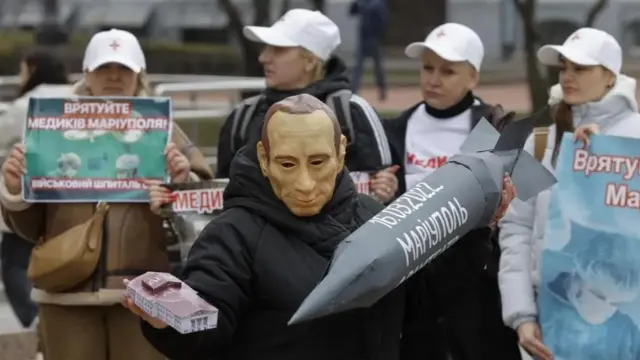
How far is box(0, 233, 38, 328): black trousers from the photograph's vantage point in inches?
346

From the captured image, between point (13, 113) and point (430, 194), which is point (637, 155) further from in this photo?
point (13, 113)

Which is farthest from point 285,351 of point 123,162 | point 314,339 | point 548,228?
point 123,162

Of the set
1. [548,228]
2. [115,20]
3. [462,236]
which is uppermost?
[462,236]

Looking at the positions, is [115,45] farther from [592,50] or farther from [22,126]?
[592,50]

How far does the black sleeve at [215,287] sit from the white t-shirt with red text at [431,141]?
8.18ft

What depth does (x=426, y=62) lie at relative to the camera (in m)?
6.44

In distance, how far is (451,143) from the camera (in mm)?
6305

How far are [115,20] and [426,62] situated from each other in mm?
23475

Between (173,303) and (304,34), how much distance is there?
2.59 metres

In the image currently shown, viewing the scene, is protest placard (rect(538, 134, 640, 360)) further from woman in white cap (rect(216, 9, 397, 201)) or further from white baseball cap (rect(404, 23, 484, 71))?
white baseball cap (rect(404, 23, 484, 71))

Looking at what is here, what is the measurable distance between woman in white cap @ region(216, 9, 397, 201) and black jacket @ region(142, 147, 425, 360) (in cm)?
196

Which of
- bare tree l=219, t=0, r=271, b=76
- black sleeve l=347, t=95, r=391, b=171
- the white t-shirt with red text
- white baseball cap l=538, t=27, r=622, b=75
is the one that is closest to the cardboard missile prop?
white baseball cap l=538, t=27, r=622, b=75

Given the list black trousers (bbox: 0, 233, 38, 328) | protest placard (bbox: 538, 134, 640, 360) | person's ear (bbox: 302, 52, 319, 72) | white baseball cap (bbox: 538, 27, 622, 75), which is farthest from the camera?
black trousers (bbox: 0, 233, 38, 328)

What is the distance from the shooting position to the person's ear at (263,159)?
3.84m
